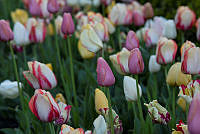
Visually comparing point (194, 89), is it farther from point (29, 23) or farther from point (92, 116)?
point (29, 23)

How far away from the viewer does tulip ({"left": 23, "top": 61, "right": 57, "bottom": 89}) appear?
173 centimetres

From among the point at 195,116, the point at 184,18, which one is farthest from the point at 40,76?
the point at 184,18

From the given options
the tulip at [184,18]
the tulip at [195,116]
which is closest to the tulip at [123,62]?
the tulip at [195,116]

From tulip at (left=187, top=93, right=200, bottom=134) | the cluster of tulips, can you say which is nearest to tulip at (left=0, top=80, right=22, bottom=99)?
the cluster of tulips

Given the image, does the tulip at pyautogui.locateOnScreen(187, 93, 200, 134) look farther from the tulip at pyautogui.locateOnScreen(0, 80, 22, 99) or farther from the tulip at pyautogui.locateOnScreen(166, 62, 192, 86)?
the tulip at pyautogui.locateOnScreen(0, 80, 22, 99)

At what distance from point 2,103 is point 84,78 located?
636mm

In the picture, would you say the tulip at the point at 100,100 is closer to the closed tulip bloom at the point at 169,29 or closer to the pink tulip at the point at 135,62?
the pink tulip at the point at 135,62

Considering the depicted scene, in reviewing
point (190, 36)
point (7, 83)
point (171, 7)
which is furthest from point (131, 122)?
point (171, 7)

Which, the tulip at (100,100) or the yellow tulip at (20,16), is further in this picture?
the yellow tulip at (20,16)

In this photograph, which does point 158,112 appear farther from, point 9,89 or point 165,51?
point 9,89

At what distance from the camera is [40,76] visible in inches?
68.1

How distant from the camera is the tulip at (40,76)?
1734mm

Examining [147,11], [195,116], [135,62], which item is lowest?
[195,116]

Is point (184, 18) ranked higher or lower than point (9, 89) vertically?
higher
